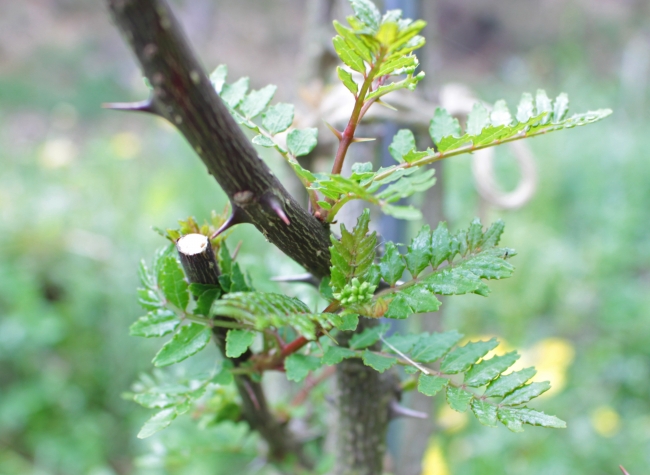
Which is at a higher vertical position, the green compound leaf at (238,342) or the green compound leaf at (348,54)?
the green compound leaf at (348,54)

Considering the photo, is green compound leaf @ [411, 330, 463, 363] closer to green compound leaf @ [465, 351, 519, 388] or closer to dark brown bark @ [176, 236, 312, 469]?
green compound leaf @ [465, 351, 519, 388]

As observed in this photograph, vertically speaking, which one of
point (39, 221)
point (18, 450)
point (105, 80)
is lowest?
point (18, 450)

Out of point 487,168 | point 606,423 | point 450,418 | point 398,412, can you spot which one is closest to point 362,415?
point 398,412

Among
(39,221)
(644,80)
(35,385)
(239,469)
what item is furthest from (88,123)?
(644,80)

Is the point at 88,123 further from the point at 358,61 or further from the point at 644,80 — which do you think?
the point at 358,61

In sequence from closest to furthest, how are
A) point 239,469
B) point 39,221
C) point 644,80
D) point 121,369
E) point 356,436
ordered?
point 356,436 → point 239,469 → point 121,369 → point 39,221 → point 644,80

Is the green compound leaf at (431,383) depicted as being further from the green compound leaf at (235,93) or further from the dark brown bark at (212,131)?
the green compound leaf at (235,93)

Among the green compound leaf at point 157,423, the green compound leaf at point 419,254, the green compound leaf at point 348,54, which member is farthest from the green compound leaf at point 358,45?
the green compound leaf at point 157,423
